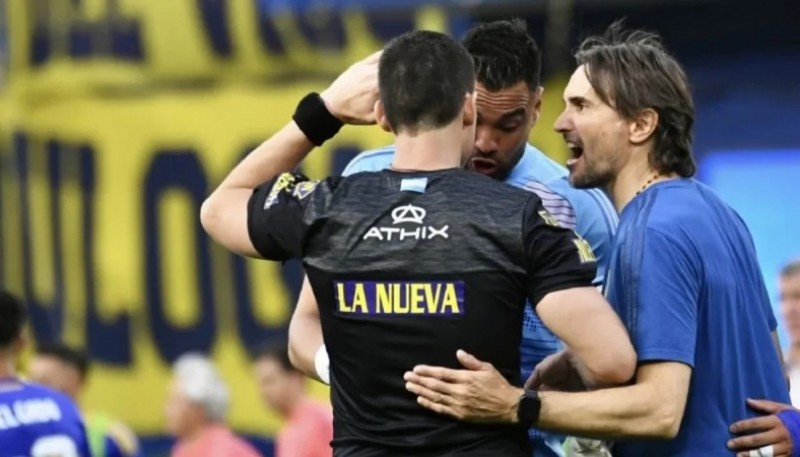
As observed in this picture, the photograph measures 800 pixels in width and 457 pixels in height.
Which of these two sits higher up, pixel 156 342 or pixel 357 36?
pixel 357 36

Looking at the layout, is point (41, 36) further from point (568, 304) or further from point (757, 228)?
point (568, 304)

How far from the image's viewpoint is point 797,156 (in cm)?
821

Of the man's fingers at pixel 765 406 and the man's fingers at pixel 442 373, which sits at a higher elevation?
the man's fingers at pixel 442 373

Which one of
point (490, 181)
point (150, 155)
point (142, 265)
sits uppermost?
point (490, 181)

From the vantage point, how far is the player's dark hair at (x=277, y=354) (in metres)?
8.51

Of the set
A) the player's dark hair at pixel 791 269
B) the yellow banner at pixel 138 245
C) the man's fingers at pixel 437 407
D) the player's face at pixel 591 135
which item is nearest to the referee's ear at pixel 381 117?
the player's face at pixel 591 135

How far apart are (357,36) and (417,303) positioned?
5.55 meters

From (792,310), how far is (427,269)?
11.6ft

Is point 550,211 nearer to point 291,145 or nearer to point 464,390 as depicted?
point 291,145

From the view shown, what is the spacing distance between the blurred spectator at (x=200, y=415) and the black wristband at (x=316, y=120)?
5.05 m

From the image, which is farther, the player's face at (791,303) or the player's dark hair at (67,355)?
the player's dark hair at (67,355)

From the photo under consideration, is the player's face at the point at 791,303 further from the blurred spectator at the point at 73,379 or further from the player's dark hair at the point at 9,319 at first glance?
the blurred spectator at the point at 73,379

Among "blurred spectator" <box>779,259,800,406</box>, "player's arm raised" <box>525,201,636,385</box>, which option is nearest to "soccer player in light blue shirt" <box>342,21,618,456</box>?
"player's arm raised" <box>525,201,636,385</box>

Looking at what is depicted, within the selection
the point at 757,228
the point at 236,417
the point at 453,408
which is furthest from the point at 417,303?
the point at 236,417
